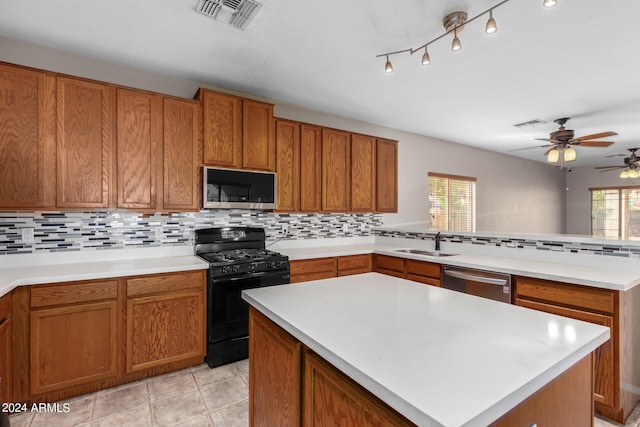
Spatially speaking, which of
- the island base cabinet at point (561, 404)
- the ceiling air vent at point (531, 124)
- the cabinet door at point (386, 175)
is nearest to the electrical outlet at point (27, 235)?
the island base cabinet at point (561, 404)

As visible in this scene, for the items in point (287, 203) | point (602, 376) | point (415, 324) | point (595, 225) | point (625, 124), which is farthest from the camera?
point (595, 225)

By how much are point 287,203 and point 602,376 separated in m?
2.85

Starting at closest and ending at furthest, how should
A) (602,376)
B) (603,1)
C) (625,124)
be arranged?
(603,1)
(602,376)
(625,124)

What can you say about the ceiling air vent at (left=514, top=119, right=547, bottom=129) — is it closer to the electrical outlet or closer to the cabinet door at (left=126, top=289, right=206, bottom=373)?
the cabinet door at (left=126, top=289, right=206, bottom=373)

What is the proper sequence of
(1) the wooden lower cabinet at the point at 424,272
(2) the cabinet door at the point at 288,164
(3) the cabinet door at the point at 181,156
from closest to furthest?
1. (3) the cabinet door at the point at 181,156
2. (1) the wooden lower cabinet at the point at 424,272
3. (2) the cabinet door at the point at 288,164

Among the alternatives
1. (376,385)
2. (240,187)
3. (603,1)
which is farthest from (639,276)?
(240,187)

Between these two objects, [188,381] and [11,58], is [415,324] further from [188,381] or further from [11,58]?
[11,58]

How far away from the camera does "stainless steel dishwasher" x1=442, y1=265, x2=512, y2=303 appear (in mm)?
2527

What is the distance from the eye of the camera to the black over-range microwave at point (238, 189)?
290 cm

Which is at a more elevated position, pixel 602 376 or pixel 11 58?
pixel 11 58

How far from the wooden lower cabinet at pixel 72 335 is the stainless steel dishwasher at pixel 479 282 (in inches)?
109

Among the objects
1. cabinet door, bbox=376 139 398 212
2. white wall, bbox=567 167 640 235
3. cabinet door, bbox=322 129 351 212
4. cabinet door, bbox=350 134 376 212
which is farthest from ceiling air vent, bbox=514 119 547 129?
white wall, bbox=567 167 640 235

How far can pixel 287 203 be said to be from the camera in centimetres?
344

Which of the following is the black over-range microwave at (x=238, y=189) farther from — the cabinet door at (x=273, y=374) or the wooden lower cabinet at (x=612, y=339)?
the wooden lower cabinet at (x=612, y=339)
